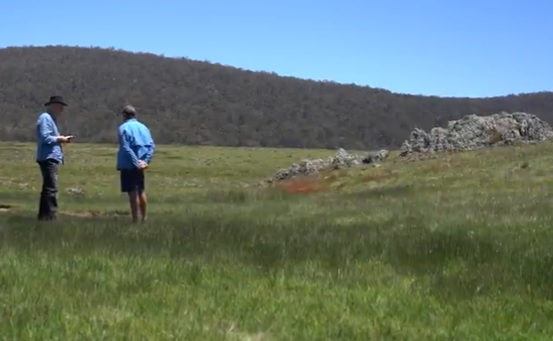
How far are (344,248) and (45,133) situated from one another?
541 cm

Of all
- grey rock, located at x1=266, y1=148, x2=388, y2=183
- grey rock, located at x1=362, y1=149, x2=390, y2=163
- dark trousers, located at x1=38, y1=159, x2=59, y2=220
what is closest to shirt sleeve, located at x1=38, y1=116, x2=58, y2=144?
dark trousers, located at x1=38, y1=159, x2=59, y2=220

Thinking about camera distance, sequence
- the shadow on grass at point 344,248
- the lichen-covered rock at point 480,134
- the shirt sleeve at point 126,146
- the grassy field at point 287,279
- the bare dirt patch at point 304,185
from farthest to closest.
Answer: the lichen-covered rock at point 480,134 → the bare dirt patch at point 304,185 → the shirt sleeve at point 126,146 → the shadow on grass at point 344,248 → the grassy field at point 287,279

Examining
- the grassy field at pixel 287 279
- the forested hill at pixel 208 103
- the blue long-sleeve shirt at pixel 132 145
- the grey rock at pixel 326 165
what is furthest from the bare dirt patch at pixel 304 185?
the forested hill at pixel 208 103

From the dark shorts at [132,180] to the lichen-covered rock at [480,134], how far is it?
24411 millimetres

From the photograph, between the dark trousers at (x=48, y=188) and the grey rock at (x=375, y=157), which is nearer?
the dark trousers at (x=48, y=188)

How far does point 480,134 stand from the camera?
123 ft

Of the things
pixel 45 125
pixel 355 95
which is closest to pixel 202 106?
pixel 355 95

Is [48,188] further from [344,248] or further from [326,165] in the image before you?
[326,165]

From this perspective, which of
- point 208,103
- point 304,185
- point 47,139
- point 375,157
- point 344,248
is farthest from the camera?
point 208,103

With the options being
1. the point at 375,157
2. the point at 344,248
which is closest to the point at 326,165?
the point at 375,157

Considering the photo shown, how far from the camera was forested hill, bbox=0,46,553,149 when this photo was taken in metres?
122

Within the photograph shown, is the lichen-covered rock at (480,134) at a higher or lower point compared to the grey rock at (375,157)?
higher

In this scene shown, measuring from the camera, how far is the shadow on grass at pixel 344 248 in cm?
792

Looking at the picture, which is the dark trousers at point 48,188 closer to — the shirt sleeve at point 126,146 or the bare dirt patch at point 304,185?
the shirt sleeve at point 126,146
